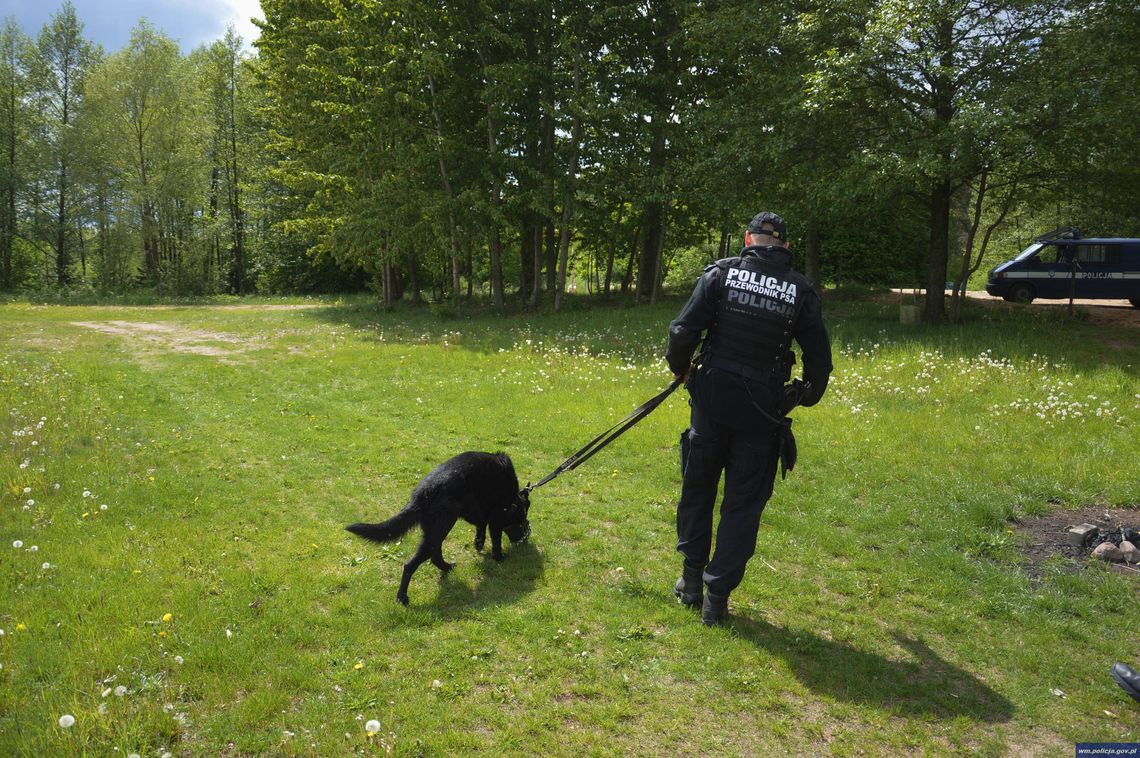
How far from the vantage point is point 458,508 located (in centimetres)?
518

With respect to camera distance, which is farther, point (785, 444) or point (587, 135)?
point (587, 135)

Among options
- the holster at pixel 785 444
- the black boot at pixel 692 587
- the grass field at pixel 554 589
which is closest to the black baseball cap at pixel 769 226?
the holster at pixel 785 444

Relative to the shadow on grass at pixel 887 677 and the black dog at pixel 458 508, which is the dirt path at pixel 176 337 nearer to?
the black dog at pixel 458 508

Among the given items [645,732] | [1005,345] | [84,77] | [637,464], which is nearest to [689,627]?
[645,732]

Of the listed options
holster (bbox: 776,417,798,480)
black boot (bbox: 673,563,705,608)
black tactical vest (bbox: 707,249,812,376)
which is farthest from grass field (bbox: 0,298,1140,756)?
black tactical vest (bbox: 707,249,812,376)

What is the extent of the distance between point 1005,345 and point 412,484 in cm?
1239

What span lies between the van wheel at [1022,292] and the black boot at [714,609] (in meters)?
20.8

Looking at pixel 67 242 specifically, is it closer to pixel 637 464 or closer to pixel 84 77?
pixel 84 77

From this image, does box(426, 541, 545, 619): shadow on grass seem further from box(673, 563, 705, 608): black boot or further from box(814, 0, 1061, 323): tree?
box(814, 0, 1061, 323): tree

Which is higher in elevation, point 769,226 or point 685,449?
point 769,226

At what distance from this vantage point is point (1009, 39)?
14.3 m

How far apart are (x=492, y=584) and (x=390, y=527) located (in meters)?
1.04

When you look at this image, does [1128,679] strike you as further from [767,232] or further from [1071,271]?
[1071,271]

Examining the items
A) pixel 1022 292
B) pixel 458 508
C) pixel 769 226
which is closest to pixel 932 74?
pixel 1022 292
